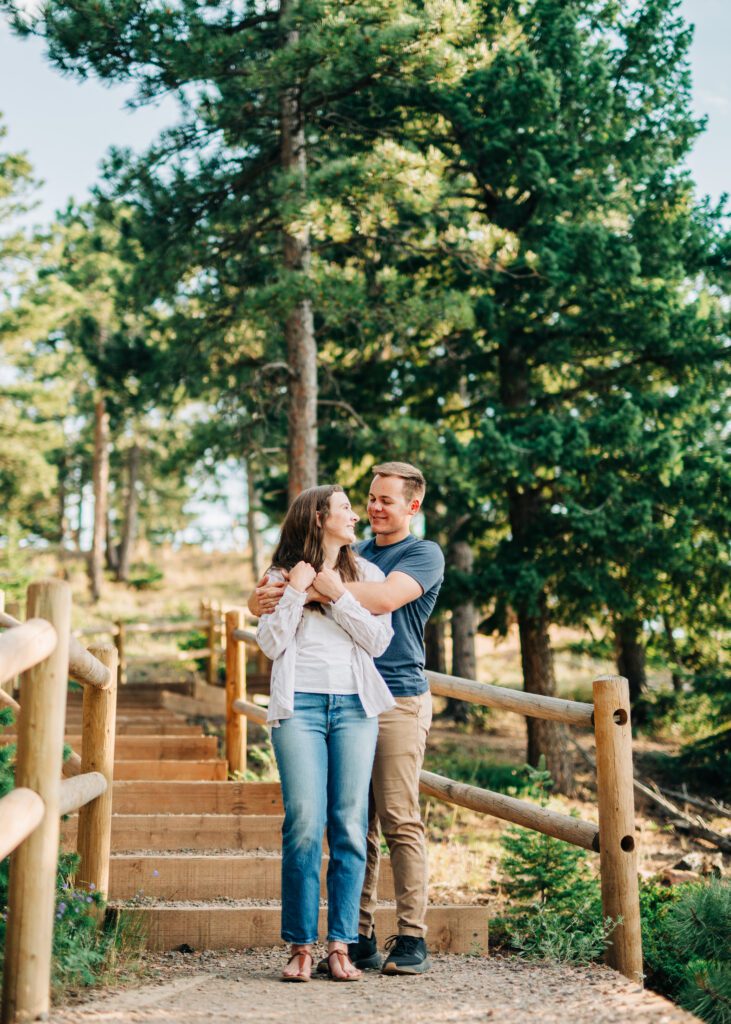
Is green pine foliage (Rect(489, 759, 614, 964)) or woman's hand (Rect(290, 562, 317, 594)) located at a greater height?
woman's hand (Rect(290, 562, 317, 594))

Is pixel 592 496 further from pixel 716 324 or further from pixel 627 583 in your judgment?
pixel 716 324

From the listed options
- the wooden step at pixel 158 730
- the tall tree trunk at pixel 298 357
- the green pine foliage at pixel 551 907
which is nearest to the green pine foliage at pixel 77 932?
the green pine foliage at pixel 551 907

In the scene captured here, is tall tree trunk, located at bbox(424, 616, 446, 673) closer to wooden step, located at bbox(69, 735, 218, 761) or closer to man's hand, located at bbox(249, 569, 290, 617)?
wooden step, located at bbox(69, 735, 218, 761)

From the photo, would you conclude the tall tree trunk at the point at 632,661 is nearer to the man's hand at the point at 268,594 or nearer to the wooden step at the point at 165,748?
the wooden step at the point at 165,748

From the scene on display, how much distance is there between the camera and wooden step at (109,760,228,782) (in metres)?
7.22

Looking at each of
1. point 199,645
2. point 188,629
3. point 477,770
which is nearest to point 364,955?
point 477,770

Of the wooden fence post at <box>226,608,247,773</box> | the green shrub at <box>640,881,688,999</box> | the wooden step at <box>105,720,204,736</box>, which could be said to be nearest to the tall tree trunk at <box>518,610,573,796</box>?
the wooden step at <box>105,720,204,736</box>

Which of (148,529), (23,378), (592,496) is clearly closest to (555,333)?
(592,496)

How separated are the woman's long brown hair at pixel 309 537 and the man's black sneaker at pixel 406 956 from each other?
58.9 inches

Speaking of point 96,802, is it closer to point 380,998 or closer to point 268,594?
point 268,594

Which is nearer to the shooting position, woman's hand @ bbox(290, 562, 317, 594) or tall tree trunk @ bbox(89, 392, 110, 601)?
woman's hand @ bbox(290, 562, 317, 594)

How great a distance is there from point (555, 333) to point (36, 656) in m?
10.9

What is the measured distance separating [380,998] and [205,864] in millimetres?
1716

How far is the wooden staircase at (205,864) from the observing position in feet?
14.5
